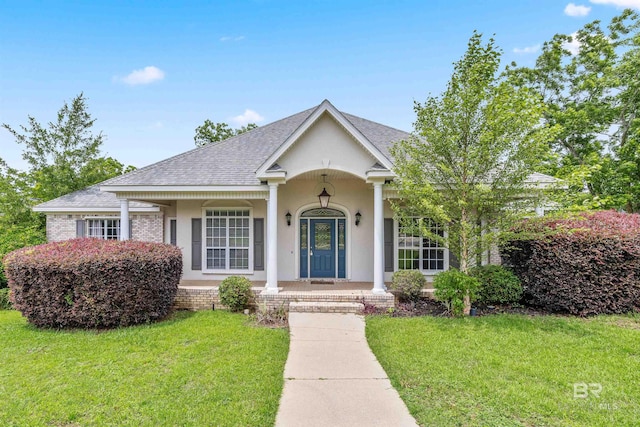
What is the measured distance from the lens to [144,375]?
15.9 feet

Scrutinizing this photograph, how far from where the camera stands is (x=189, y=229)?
1098 centimetres

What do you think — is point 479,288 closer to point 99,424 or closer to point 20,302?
point 99,424

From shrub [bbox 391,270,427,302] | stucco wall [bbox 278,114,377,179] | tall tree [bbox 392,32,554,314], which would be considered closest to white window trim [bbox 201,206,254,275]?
stucco wall [bbox 278,114,377,179]

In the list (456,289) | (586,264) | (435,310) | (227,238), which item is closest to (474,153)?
(456,289)

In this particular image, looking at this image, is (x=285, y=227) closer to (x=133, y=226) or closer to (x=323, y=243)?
(x=323, y=243)

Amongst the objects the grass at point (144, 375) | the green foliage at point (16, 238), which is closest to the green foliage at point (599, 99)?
the grass at point (144, 375)

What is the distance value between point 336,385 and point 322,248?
6.56 metres

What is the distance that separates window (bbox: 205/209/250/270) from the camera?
1097cm

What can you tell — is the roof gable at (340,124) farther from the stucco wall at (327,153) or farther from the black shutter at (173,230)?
the black shutter at (173,230)

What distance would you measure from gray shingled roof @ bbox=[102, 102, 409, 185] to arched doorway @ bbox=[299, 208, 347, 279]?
2.53m

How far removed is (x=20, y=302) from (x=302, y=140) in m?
7.71

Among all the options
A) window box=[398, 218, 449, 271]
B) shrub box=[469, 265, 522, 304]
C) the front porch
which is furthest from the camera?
window box=[398, 218, 449, 271]

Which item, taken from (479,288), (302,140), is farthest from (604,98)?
(302,140)

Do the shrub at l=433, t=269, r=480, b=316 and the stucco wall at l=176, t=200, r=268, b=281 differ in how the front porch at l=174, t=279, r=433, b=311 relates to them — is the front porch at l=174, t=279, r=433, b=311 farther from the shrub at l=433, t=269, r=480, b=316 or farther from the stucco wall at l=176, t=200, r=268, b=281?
the shrub at l=433, t=269, r=480, b=316
